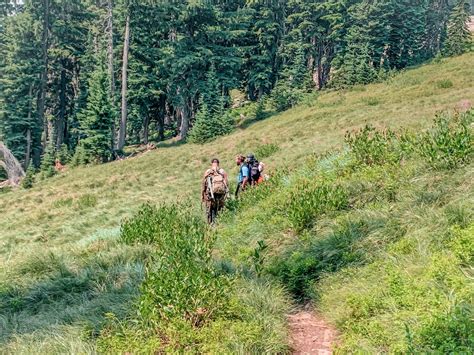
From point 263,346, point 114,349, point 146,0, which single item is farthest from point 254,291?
point 146,0

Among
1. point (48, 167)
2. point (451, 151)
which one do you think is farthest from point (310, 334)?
point (48, 167)

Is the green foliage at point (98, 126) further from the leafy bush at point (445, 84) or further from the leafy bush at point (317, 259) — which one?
the leafy bush at point (317, 259)

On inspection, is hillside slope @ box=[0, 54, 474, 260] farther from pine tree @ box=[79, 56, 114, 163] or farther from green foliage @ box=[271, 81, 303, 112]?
green foliage @ box=[271, 81, 303, 112]

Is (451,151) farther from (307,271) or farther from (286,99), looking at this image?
(286,99)

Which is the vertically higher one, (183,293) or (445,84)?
(445,84)

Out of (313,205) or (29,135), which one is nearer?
(313,205)

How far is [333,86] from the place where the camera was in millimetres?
44031

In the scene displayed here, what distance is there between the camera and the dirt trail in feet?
13.1

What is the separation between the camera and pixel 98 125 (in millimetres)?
33281

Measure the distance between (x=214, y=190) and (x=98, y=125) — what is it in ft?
86.6

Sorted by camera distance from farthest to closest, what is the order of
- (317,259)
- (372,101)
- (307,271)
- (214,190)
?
(372,101), (214,190), (317,259), (307,271)

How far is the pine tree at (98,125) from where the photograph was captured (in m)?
32.9

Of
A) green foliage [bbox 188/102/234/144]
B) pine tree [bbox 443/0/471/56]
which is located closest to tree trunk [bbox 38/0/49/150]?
green foliage [bbox 188/102/234/144]

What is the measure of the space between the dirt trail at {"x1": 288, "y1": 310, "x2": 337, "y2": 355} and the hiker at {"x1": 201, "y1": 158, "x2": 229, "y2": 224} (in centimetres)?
511
